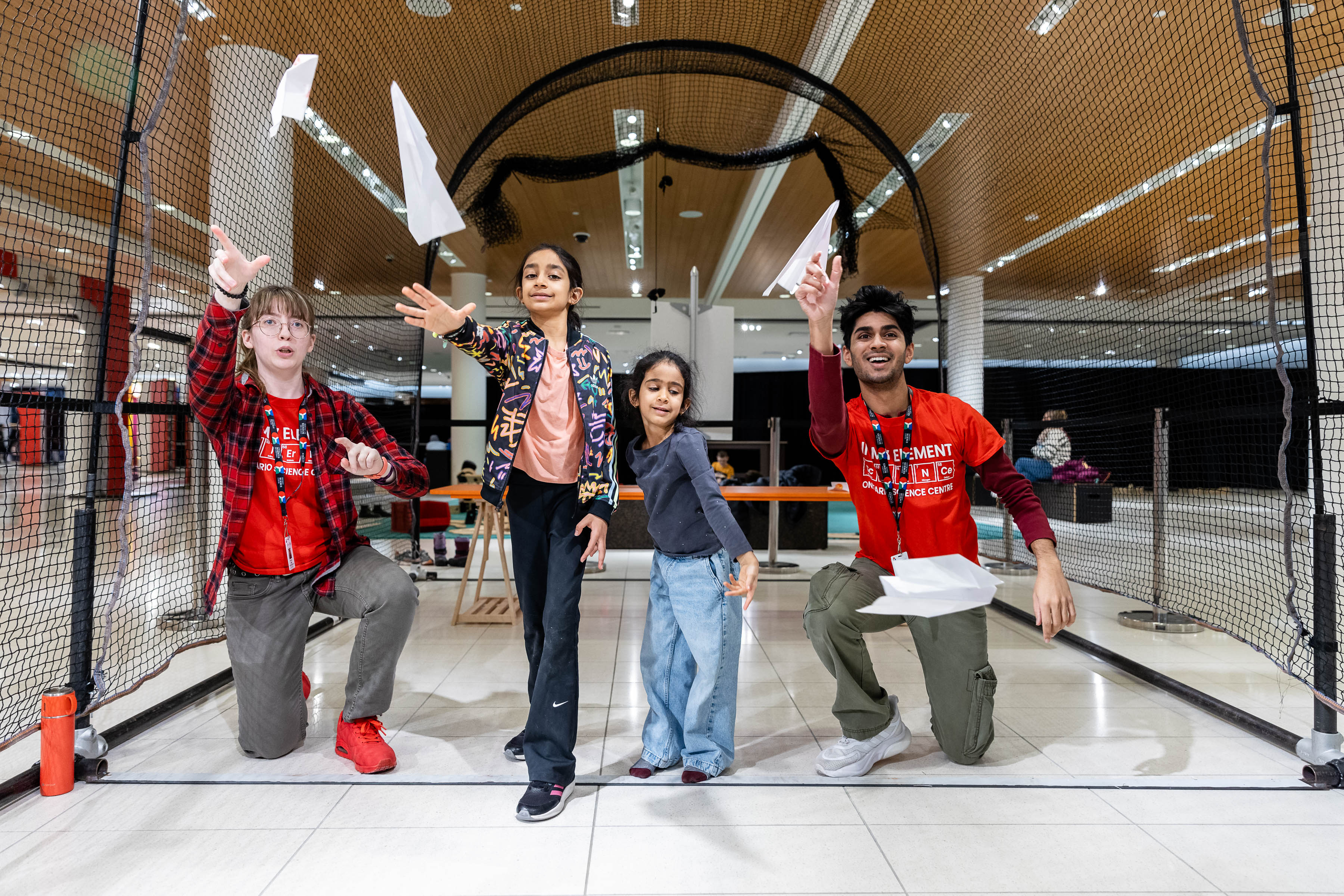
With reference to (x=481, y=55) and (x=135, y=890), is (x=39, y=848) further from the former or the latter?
(x=481, y=55)

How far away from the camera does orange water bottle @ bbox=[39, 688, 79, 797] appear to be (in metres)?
1.94

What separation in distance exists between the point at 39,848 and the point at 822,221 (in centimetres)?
226

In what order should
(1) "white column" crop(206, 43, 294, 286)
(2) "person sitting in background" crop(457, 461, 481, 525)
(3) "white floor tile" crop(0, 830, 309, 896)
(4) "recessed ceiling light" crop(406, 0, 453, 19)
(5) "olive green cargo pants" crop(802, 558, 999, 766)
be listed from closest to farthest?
(3) "white floor tile" crop(0, 830, 309, 896) < (5) "olive green cargo pants" crop(802, 558, 999, 766) < (4) "recessed ceiling light" crop(406, 0, 453, 19) < (1) "white column" crop(206, 43, 294, 286) < (2) "person sitting in background" crop(457, 461, 481, 525)

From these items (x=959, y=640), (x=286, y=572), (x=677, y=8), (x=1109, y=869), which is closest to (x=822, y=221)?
(x=959, y=640)

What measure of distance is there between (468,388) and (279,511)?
9960 mm

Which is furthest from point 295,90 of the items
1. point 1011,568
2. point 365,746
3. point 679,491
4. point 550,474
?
point 1011,568

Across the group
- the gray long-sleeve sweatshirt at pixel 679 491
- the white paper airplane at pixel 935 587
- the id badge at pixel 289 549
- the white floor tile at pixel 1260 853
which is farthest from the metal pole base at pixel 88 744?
the white floor tile at pixel 1260 853

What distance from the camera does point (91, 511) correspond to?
7.04ft

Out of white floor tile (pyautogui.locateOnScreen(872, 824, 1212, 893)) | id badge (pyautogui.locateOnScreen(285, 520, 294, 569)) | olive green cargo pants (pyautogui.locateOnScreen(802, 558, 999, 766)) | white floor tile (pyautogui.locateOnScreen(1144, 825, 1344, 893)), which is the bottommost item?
white floor tile (pyautogui.locateOnScreen(872, 824, 1212, 893))

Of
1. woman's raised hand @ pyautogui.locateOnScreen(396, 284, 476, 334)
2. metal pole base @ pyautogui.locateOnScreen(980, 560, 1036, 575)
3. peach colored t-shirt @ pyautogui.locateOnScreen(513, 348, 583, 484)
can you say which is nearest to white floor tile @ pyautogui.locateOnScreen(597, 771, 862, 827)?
peach colored t-shirt @ pyautogui.locateOnScreen(513, 348, 583, 484)

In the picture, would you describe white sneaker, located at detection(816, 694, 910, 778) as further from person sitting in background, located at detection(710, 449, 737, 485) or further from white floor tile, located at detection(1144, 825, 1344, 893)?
person sitting in background, located at detection(710, 449, 737, 485)

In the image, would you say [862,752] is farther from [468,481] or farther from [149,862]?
[468,481]

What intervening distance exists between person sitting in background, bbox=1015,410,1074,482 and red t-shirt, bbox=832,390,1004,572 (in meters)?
2.25

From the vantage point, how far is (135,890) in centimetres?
151
